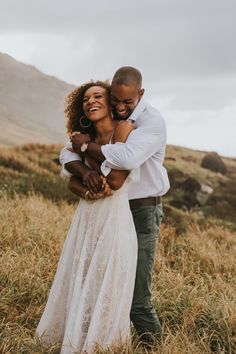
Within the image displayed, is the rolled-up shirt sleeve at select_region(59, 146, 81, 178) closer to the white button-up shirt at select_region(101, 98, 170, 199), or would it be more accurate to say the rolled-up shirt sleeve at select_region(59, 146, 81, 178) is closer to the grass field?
the white button-up shirt at select_region(101, 98, 170, 199)

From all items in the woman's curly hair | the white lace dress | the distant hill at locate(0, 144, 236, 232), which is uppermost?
the woman's curly hair

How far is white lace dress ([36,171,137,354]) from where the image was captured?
392 cm

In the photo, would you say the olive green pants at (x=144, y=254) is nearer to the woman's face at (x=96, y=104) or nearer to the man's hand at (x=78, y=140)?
the man's hand at (x=78, y=140)

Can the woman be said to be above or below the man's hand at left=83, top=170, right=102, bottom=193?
below

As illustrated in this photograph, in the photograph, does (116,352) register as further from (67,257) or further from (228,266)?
(228,266)

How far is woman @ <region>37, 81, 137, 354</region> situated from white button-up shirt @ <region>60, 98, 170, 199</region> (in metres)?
0.11

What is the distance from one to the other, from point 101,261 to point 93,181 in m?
0.56

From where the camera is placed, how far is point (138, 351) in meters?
4.21

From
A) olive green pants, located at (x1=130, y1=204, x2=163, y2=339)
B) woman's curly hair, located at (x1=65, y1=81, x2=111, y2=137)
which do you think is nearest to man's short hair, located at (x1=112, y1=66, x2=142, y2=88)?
woman's curly hair, located at (x1=65, y1=81, x2=111, y2=137)

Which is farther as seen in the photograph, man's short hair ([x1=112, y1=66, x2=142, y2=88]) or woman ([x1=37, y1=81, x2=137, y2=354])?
woman ([x1=37, y1=81, x2=137, y2=354])

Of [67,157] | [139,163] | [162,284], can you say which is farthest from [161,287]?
[139,163]

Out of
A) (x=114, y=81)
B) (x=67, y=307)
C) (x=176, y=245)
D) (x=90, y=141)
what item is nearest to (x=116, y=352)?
(x=67, y=307)

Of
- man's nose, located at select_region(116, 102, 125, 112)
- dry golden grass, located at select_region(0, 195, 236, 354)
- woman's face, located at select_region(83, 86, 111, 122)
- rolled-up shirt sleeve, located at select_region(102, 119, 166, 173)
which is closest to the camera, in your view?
rolled-up shirt sleeve, located at select_region(102, 119, 166, 173)

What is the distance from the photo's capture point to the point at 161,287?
6094mm
